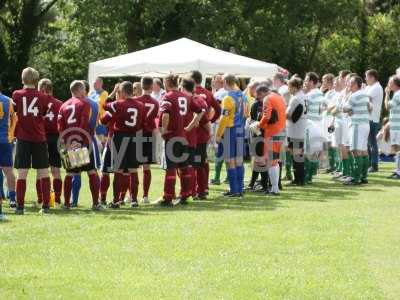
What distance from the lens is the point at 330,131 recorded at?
2028 centimetres

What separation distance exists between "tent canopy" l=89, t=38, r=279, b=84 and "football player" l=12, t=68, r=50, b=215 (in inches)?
360

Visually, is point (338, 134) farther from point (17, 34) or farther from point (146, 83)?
point (17, 34)

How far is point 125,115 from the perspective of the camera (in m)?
14.5

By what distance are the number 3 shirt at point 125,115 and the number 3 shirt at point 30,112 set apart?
113cm

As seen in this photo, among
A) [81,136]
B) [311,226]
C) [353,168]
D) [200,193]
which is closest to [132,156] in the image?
[81,136]

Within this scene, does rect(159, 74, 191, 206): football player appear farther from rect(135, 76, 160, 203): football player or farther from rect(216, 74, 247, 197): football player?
rect(216, 74, 247, 197): football player

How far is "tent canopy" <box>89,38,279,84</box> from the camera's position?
75.2ft

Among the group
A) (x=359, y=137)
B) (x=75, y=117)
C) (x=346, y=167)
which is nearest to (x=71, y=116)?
(x=75, y=117)

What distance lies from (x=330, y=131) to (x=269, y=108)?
14.9 ft

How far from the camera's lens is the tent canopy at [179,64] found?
902 inches

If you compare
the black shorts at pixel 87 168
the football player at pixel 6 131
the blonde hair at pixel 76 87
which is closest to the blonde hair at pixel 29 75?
the football player at pixel 6 131

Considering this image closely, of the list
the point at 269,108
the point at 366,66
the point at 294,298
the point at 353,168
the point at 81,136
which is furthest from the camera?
the point at 366,66

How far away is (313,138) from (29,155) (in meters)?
6.89

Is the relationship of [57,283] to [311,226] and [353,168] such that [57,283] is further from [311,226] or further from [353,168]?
[353,168]
